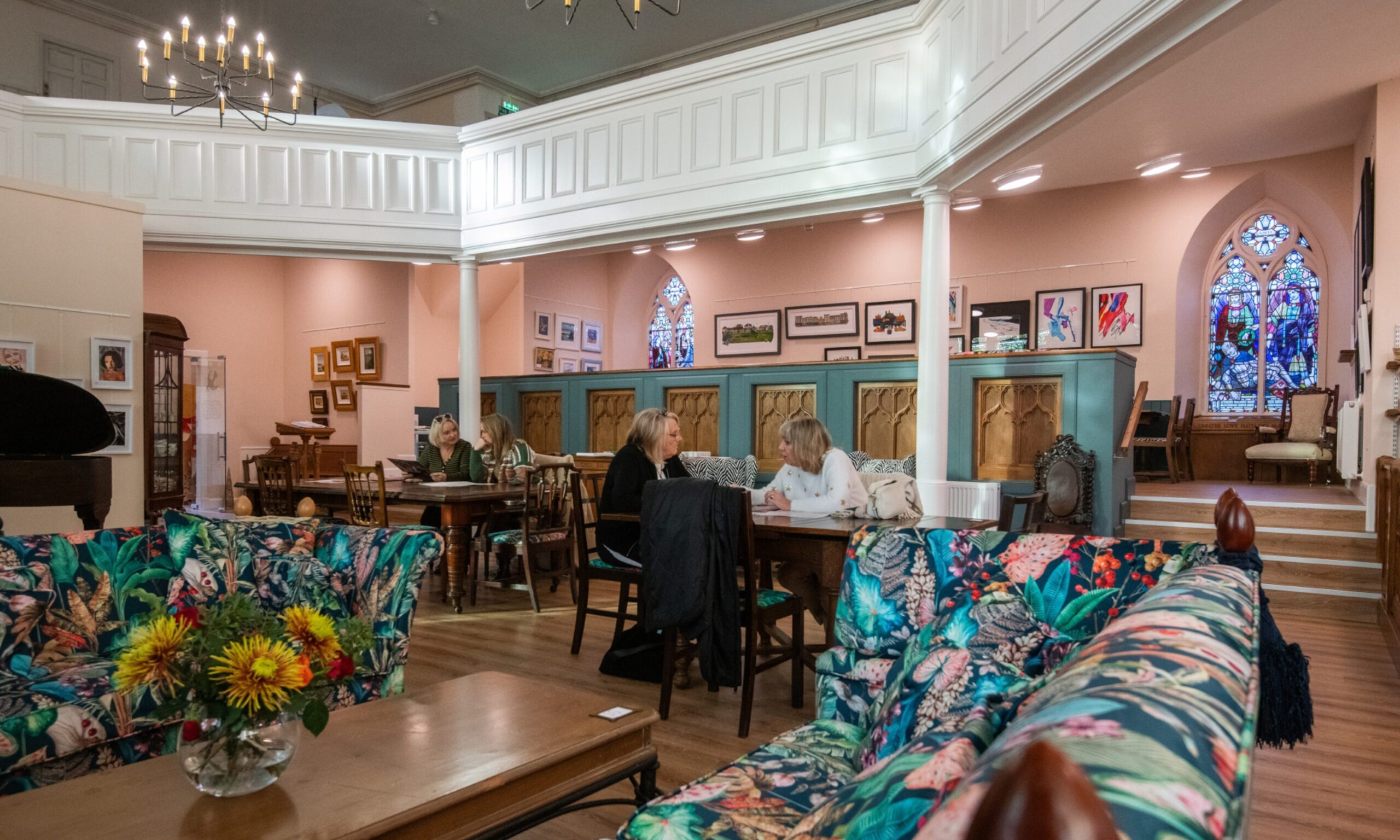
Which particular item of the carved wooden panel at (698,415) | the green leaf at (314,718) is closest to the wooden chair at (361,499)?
the carved wooden panel at (698,415)

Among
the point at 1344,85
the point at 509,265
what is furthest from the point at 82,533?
the point at 509,265

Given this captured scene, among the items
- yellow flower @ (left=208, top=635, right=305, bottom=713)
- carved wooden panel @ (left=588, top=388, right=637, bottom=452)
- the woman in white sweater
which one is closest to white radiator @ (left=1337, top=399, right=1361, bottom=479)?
the woman in white sweater

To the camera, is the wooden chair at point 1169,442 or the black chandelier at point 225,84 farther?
the wooden chair at point 1169,442

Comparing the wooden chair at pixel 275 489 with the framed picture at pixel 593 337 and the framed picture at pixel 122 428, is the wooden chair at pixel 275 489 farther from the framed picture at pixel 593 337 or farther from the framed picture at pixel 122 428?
the framed picture at pixel 593 337

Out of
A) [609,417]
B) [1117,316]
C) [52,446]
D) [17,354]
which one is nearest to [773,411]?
[609,417]

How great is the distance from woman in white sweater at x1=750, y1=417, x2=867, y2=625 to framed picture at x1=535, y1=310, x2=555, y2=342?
8.13 m

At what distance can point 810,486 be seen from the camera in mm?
4434

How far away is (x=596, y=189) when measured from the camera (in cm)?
777

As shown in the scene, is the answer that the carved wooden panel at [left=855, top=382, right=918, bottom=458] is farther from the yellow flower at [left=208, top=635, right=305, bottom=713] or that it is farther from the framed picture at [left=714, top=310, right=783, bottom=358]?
the yellow flower at [left=208, top=635, right=305, bottom=713]

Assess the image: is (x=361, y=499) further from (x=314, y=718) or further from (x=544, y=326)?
(x=544, y=326)

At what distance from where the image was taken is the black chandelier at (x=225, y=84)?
612 centimetres

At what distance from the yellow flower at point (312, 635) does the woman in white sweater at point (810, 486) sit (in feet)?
8.20

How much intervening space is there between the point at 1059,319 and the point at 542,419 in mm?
6300

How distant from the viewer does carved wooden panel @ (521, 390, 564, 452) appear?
969 centimetres
